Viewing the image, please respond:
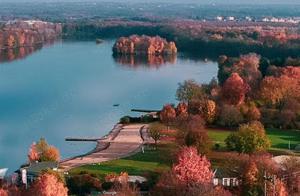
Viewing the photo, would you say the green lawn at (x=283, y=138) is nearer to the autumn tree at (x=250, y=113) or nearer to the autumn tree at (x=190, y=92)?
the autumn tree at (x=250, y=113)

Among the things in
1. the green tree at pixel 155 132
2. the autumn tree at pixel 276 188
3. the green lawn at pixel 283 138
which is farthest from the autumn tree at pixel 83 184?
the green lawn at pixel 283 138

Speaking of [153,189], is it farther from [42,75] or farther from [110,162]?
[42,75]

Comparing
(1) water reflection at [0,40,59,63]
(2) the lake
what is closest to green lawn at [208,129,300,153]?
(2) the lake

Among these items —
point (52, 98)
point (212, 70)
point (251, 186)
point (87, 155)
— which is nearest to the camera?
point (251, 186)

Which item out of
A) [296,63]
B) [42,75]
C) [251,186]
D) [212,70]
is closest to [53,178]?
[251,186]

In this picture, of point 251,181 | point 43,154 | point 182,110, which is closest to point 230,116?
point 182,110

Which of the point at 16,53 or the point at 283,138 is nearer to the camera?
the point at 283,138

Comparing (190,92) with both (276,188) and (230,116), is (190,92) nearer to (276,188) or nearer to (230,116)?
(230,116)
